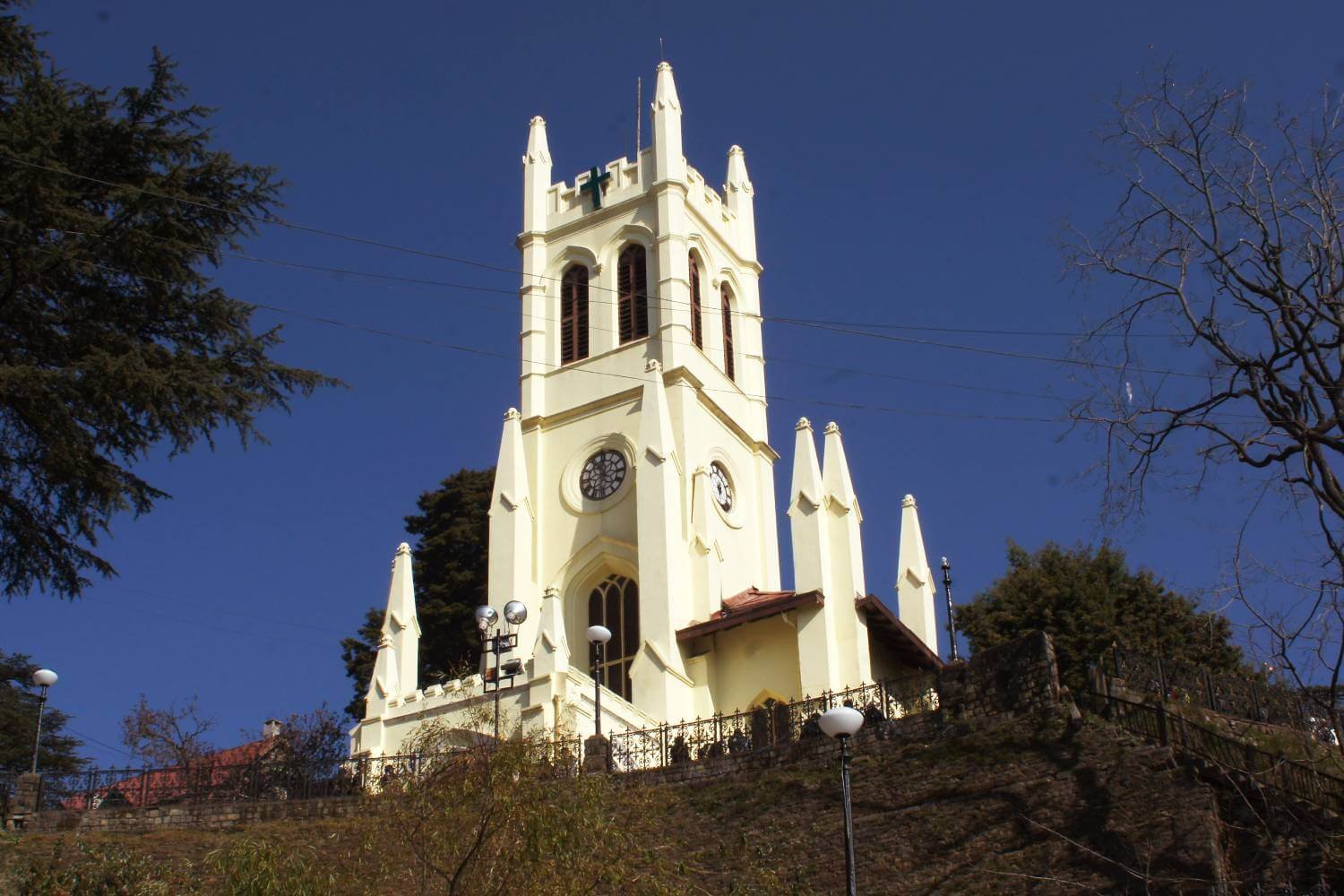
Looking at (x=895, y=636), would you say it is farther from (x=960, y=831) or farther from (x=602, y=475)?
(x=960, y=831)

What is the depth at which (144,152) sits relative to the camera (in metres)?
24.3

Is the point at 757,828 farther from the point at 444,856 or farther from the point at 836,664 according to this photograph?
the point at 836,664

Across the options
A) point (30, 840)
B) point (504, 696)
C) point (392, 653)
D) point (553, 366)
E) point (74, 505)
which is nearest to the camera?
point (74, 505)

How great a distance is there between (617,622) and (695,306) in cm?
999

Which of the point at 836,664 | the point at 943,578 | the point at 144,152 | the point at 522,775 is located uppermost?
the point at 144,152

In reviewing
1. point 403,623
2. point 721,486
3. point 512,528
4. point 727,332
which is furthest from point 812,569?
point 727,332

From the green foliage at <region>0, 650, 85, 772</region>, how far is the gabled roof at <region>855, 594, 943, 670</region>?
1914 cm

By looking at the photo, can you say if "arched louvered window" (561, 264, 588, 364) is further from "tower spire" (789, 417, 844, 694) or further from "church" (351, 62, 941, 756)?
"tower spire" (789, 417, 844, 694)

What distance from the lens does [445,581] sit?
47094 millimetres

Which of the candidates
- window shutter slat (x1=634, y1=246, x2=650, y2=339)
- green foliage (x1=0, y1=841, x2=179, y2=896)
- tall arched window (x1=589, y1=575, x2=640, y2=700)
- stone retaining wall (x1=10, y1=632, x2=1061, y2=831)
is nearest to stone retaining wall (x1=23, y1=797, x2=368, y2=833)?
stone retaining wall (x1=10, y1=632, x2=1061, y2=831)

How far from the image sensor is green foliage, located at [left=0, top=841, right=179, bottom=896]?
61.7ft

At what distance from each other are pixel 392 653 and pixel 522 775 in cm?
1940

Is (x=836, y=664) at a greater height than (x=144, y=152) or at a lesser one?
lesser

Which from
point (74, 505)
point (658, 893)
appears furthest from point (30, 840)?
point (658, 893)
